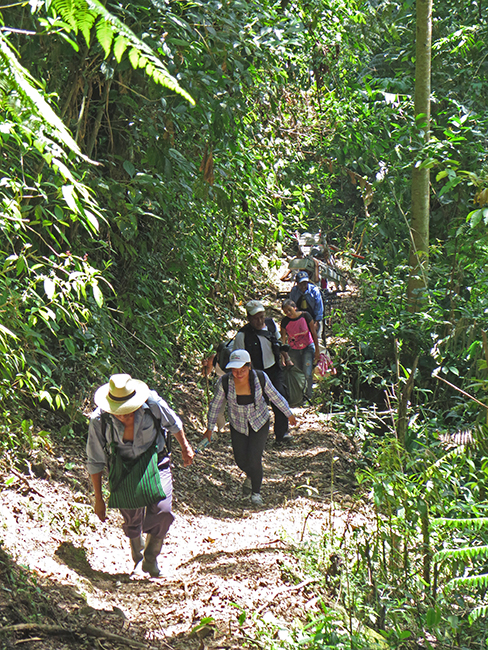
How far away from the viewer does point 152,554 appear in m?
5.15

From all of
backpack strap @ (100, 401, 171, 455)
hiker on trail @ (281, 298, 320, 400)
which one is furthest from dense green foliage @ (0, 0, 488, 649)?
backpack strap @ (100, 401, 171, 455)

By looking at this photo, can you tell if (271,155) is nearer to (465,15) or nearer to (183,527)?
(465,15)

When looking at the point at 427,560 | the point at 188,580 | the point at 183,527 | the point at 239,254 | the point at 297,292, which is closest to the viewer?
the point at 427,560

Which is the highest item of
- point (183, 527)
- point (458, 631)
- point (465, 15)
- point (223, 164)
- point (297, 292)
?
point (465, 15)

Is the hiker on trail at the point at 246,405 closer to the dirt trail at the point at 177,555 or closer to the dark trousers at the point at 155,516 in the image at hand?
the dirt trail at the point at 177,555

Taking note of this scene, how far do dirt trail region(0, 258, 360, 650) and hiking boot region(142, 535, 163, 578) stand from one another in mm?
78

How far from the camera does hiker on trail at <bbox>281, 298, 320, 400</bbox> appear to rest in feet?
31.5

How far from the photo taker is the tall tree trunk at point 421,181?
26.0 feet

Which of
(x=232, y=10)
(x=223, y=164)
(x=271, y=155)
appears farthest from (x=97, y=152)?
(x=271, y=155)

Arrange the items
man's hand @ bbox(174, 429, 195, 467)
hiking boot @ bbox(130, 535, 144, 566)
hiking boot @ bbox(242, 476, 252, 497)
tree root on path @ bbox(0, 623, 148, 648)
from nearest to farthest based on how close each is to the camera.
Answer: tree root on path @ bbox(0, 623, 148, 648) < man's hand @ bbox(174, 429, 195, 467) < hiking boot @ bbox(130, 535, 144, 566) < hiking boot @ bbox(242, 476, 252, 497)

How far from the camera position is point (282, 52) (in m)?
8.23

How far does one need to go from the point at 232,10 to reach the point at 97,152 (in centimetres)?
222

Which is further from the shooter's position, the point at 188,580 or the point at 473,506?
the point at 188,580

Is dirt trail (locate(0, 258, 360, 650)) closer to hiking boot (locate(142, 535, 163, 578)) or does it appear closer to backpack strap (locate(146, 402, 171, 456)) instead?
hiking boot (locate(142, 535, 163, 578))
